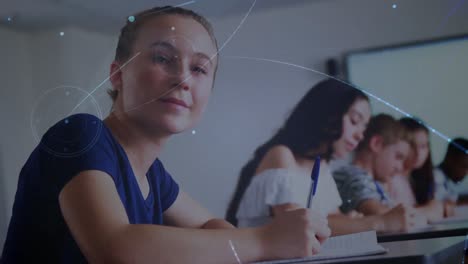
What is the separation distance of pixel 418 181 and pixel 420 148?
5 centimetres

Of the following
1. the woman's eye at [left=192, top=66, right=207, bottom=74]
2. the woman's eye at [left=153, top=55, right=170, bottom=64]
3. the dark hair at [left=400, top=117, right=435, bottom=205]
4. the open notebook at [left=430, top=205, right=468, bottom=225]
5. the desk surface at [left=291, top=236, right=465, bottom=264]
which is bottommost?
the desk surface at [left=291, top=236, right=465, bottom=264]

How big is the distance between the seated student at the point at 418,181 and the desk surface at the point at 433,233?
2 centimetres

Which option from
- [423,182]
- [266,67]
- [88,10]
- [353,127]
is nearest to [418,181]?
[423,182]

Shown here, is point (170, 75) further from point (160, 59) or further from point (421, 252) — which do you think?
point (421, 252)

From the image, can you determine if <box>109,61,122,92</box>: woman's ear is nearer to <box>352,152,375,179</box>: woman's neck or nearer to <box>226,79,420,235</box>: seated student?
<box>226,79,420,235</box>: seated student

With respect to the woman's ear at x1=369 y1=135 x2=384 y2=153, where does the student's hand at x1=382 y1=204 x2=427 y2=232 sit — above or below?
below

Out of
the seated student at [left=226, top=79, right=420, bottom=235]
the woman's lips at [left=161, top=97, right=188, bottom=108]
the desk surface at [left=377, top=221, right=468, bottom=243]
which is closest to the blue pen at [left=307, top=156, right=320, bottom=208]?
the seated student at [left=226, top=79, right=420, bottom=235]

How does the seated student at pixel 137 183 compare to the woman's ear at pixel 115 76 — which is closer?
the seated student at pixel 137 183

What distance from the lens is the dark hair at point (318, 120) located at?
84 cm

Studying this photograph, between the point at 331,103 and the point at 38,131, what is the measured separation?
1.54ft

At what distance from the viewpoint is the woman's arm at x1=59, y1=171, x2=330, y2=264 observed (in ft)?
2.62

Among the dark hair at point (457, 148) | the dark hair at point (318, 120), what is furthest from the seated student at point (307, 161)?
the dark hair at point (457, 148)

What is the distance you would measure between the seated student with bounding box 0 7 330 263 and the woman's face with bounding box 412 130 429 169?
0.16 m

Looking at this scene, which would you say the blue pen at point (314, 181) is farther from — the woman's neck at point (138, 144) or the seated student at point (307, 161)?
the woman's neck at point (138, 144)
